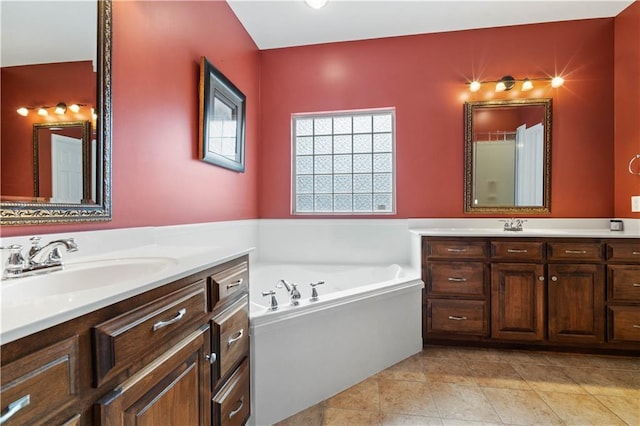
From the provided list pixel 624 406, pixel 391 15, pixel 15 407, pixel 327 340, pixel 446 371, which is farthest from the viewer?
pixel 391 15

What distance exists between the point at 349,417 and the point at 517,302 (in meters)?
1.53

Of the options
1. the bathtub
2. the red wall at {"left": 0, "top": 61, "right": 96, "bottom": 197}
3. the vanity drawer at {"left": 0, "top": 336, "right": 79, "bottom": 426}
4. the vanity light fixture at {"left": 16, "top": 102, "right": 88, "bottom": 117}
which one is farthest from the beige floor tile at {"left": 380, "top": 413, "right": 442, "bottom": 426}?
the vanity light fixture at {"left": 16, "top": 102, "right": 88, "bottom": 117}

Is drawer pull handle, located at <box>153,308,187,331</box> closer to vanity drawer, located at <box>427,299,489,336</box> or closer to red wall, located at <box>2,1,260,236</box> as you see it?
red wall, located at <box>2,1,260,236</box>

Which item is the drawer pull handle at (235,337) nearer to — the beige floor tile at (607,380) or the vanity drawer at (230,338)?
the vanity drawer at (230,338)

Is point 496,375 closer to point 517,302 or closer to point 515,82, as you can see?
point 517,302

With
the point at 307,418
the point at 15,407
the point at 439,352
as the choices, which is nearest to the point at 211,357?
the point at 15,407

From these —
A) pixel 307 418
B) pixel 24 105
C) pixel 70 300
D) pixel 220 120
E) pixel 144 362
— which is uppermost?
pixel 220 120

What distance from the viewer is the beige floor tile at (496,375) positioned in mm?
1844

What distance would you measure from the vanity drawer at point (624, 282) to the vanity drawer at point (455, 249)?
86 centimetres

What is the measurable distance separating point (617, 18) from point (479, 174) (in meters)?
1.73

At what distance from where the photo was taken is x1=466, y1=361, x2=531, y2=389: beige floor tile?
6.05 ft

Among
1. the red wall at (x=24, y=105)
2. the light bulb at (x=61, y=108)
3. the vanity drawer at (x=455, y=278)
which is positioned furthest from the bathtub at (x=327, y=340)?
the light bulb at (x=61, y=108)

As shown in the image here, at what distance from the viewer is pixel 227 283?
123 cm

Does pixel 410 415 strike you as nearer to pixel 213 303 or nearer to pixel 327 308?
pixel 327 308
